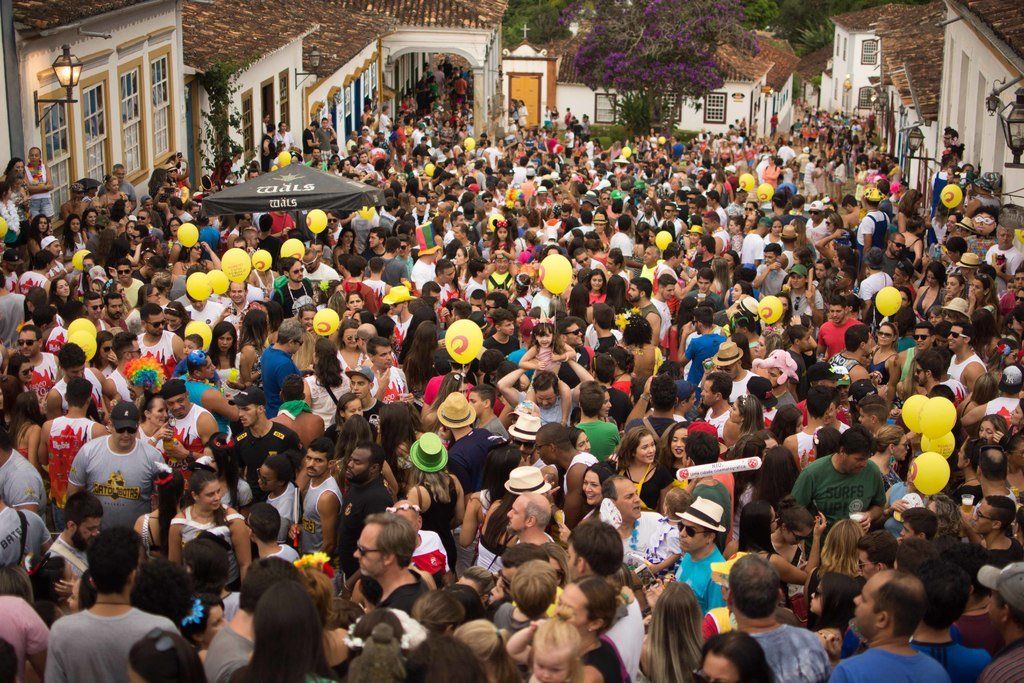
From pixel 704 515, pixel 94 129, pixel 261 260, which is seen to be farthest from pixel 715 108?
pixel 704 515

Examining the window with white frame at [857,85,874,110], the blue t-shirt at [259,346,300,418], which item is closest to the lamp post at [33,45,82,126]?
the blue t-shirt at [259,346,300,418]

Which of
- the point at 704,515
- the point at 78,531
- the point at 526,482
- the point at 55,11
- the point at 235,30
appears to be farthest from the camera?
the point at 235,30

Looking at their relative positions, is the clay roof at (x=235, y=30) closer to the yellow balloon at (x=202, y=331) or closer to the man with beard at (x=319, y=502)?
the yellow balloon at (x=202, y=331)

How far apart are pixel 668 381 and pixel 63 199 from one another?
10417 mm

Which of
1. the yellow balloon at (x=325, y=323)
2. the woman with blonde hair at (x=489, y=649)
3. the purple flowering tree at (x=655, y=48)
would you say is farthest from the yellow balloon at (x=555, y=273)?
the purple flowering tree at (x=655, y=48)

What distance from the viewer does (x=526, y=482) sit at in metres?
6.73

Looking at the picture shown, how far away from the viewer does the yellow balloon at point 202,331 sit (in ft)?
30.7

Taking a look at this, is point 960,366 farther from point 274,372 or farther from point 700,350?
point 274,372

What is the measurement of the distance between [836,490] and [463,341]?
303cm

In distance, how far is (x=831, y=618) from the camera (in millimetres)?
5707

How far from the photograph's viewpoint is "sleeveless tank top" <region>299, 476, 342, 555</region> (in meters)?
7.13

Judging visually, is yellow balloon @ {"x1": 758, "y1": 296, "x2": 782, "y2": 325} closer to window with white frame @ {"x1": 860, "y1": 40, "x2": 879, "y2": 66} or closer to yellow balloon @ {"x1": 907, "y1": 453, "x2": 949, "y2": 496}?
yellow balloon @ {"x1": 907, "y1": 453, "x2": 949, "y2": 496}

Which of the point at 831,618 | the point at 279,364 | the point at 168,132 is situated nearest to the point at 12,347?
the point at 279,364

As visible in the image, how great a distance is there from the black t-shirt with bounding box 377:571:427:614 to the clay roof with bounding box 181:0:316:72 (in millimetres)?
17625
